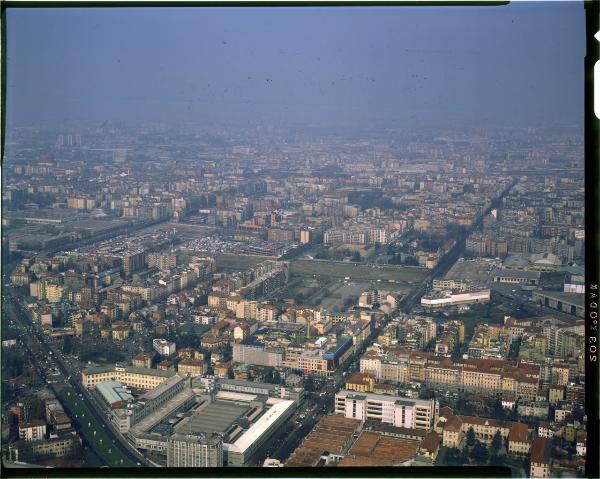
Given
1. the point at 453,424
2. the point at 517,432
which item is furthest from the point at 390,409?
the point at 517,432

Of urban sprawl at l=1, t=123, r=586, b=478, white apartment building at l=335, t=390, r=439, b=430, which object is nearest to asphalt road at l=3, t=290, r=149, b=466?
urban sprawl at l=1, t=123, r=586, b=478

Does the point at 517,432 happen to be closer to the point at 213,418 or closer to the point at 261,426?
the point at 261,426

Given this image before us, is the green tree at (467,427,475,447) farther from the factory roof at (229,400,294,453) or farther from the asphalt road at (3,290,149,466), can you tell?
the asphalt road at (3,290,149,466)

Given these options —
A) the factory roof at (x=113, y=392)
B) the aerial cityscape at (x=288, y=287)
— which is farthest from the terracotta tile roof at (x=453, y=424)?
the factory roof at (x=113, y=392)

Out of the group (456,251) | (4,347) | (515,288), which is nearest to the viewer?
(4,347)

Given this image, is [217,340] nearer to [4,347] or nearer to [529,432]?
[4,347]

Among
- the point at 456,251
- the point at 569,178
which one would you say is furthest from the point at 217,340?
the point at 569,178
